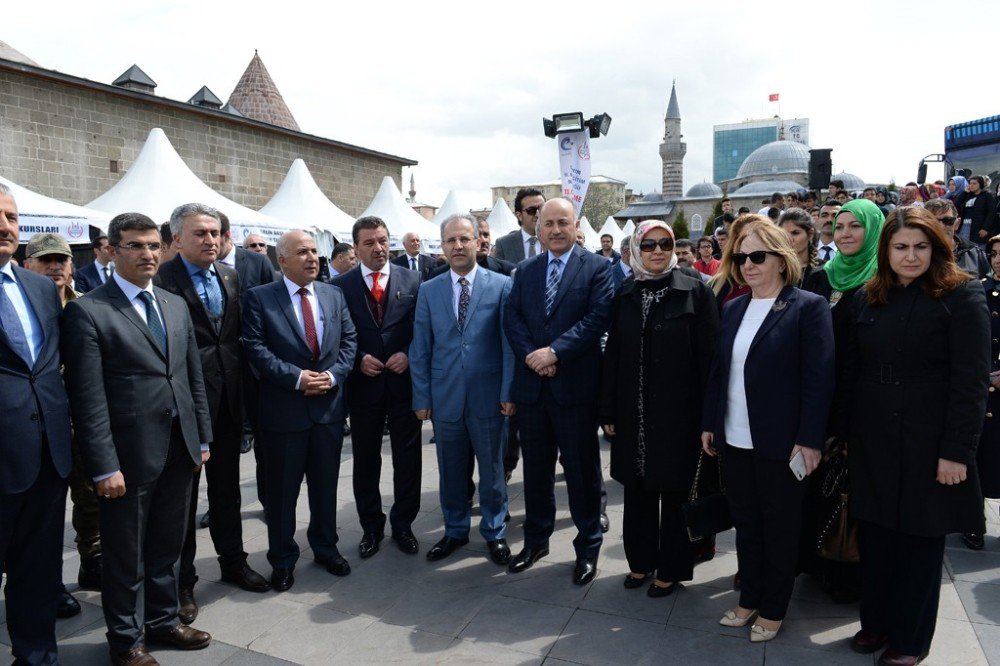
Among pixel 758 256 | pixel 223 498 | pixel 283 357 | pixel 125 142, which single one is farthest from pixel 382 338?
pixel 125 142

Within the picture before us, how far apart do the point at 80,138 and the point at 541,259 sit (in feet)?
56.3

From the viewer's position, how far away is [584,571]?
12.7ft

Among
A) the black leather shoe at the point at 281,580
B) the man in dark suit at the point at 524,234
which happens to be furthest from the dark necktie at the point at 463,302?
the black leather shoe at the point at 281,580

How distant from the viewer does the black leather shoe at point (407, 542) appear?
4.38 meters

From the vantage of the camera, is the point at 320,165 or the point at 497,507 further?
the point at 320,165

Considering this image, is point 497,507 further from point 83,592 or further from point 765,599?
point 83,592

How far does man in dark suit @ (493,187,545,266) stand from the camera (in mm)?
5992

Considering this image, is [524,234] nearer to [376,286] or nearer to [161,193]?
[376,286]

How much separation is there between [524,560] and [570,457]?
758mm

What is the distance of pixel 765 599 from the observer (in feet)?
10.5

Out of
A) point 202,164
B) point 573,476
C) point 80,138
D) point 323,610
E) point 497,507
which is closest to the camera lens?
point 323,610

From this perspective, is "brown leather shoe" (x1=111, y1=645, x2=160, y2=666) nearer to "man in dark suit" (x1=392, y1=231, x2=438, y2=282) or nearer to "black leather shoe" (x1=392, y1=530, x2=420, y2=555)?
"black leather shoe" (x1=392, y1=530, x2=420, y2=555)

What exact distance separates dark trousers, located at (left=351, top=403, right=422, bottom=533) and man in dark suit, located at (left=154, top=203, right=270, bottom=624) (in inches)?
30.8

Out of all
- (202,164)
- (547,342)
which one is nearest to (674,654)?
(547,342)
